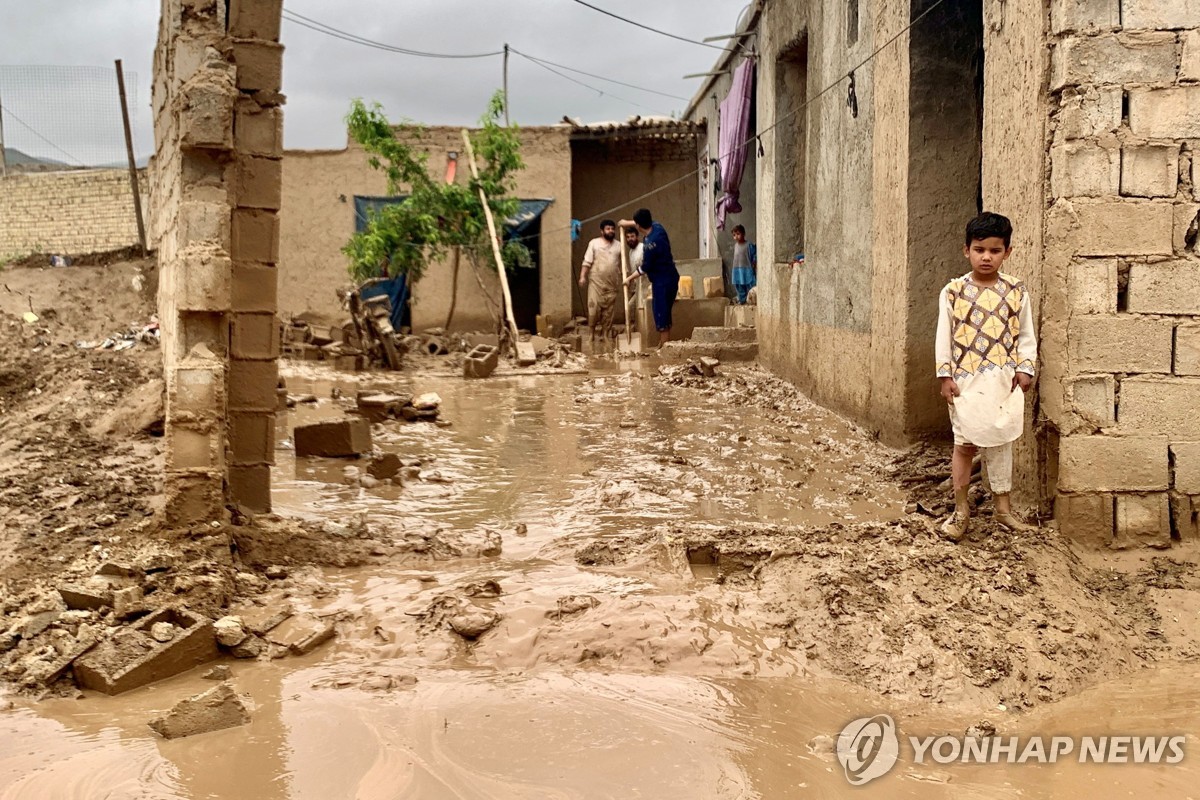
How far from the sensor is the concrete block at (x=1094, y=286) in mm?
4047

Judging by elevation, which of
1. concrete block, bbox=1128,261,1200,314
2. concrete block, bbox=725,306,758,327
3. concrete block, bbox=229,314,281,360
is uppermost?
concrete block, bbox=725,306,758,327

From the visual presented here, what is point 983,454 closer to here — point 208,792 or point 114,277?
point 208,792

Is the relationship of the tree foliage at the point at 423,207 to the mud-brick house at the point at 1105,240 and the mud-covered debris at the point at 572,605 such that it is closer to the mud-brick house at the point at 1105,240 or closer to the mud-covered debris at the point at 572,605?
the mud-brick house at the point at 1105,240

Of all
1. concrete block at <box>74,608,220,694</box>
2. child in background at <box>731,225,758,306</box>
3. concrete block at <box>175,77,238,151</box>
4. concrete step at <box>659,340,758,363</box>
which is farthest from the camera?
child in background at <box>731,225,758,306</box>

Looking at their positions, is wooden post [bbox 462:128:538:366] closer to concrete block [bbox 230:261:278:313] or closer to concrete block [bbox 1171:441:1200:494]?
concrete block [bbox 230:261:278:313]

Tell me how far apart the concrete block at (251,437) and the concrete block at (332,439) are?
5.48ft

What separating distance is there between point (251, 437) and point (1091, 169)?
157 inches

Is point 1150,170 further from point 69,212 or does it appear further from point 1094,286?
point 69,212

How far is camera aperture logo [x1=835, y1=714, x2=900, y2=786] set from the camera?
2594 millimetres

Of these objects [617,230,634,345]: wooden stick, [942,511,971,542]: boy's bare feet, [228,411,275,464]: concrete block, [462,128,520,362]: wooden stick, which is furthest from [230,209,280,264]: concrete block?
[617,230,634,345]: wooden stick

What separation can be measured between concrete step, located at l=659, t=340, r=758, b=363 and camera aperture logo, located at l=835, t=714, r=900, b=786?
9.31m

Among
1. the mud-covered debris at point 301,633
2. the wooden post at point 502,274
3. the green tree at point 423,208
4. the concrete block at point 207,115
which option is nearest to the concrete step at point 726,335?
the wooden post at point 502,274

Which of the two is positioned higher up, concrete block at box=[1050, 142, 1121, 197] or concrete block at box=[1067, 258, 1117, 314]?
concrete block at box=[1050, 142, 1121, 197]

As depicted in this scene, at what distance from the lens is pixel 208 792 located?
7.99ft
